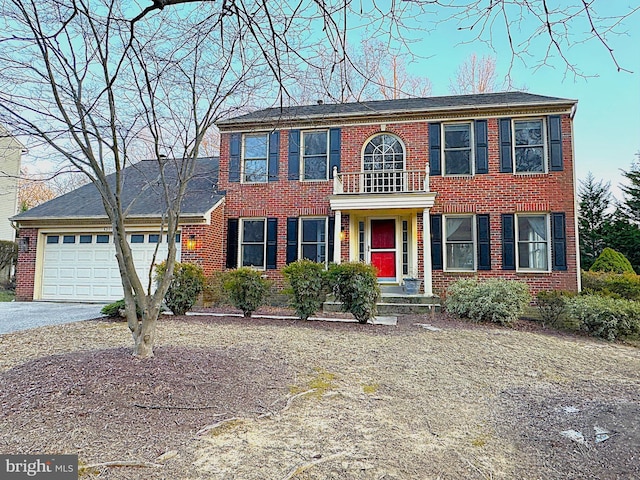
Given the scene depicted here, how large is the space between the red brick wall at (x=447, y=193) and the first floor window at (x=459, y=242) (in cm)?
28

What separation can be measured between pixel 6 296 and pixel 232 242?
8278 millimetres

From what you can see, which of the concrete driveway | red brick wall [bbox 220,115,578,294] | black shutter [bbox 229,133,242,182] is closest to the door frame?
red brick wall [bbox 220,115,578,294]

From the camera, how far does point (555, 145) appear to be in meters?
10.4

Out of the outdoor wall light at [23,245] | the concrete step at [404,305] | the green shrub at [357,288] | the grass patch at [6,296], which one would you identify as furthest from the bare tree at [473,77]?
the grass patch at [6,296]

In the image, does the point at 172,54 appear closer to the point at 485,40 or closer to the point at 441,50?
the point at 441,50

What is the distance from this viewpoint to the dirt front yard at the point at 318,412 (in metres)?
2.46

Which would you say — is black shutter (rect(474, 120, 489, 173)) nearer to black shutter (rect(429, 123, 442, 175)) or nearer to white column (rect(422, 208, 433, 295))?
black shutter (rect(429, 123, 442, 175))

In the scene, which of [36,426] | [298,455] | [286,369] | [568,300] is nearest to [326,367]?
[286,369]

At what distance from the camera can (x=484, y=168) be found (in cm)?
1084

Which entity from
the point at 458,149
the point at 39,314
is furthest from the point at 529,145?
the point at 39,314

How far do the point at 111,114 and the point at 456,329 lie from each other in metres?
6.67

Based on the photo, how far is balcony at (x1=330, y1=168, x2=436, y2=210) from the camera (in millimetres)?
10266

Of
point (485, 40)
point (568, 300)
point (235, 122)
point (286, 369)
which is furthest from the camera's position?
point (235, 122)

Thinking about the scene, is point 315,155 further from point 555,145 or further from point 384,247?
point 555,145
